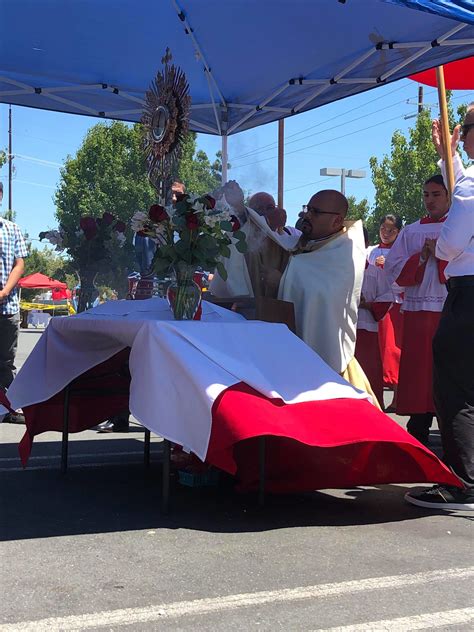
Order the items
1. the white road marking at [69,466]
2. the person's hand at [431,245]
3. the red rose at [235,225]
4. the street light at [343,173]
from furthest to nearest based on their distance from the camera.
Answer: the street light at [343,173], the person's hand at [431,245], the white road marking at [69,466], the red rose at [235,225]

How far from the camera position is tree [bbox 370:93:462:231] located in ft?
124

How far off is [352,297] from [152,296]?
49.5 inches

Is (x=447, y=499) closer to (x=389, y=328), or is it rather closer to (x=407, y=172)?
(x=389, y=328)

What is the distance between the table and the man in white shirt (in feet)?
0.65

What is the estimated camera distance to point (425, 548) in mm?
3980

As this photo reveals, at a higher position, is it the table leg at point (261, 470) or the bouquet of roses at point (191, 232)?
the bouquet of roses at point (191, 232)

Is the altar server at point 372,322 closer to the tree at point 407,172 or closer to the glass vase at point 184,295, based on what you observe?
the glass vase at point 184,295

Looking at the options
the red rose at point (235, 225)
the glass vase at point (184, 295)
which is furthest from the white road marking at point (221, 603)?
the red rose at point (235, 225)

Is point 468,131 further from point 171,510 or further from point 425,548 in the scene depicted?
point 171,510

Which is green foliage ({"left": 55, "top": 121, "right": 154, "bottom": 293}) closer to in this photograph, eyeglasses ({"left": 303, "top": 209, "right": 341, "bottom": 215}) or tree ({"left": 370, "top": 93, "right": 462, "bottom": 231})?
eyeglasses ({"left": 303, "top": 209, "right": 341, "bottom": 215})

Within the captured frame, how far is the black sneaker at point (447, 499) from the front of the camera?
4711mm

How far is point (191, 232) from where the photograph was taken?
4832 millimetres

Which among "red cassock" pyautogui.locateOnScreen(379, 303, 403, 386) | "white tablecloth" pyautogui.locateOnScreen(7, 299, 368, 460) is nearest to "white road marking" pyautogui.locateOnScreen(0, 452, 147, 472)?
"white tablecloth" pyautogui.locateOnScreen(7, 299, 368, 460)

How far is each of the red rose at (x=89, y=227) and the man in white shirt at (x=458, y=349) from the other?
101 inches
